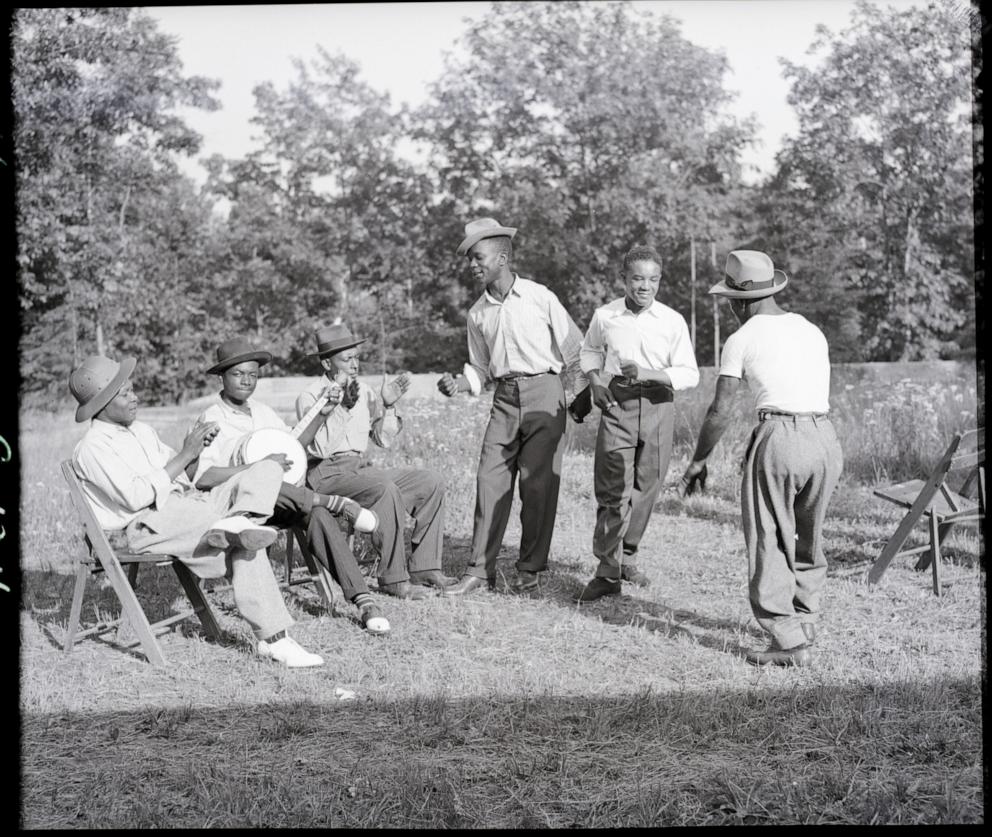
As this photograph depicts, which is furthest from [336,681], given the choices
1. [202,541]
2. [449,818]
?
[449,818]

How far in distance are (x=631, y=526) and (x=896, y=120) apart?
17131 millimetres

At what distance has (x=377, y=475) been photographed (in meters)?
6.59

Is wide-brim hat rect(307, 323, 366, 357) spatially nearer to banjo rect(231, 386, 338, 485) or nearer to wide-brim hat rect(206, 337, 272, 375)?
banjo rect(231, 386, 338, 485)

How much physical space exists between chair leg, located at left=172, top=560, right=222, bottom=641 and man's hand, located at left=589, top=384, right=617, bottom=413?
2.50m

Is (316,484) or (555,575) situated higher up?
(316,484)

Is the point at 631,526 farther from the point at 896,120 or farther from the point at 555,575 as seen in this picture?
the point at 896,120

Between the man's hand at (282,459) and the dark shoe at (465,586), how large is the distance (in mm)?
1250

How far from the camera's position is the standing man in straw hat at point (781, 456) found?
5.07m

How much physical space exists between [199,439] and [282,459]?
19.1 inches

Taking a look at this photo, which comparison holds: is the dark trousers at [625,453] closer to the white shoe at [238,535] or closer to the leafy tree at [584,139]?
the white shoe at [238,535]

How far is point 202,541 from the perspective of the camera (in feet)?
17.9

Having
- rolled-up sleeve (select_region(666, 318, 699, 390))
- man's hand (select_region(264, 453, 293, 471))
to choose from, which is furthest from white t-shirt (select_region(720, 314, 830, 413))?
man's hand (select_region(264, 453, 293, 471))

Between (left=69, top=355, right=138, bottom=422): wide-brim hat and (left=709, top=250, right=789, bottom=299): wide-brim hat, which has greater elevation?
(left=709, top=250, right=789, bottom=299): wide-brim hat

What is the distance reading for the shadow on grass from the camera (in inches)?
145
